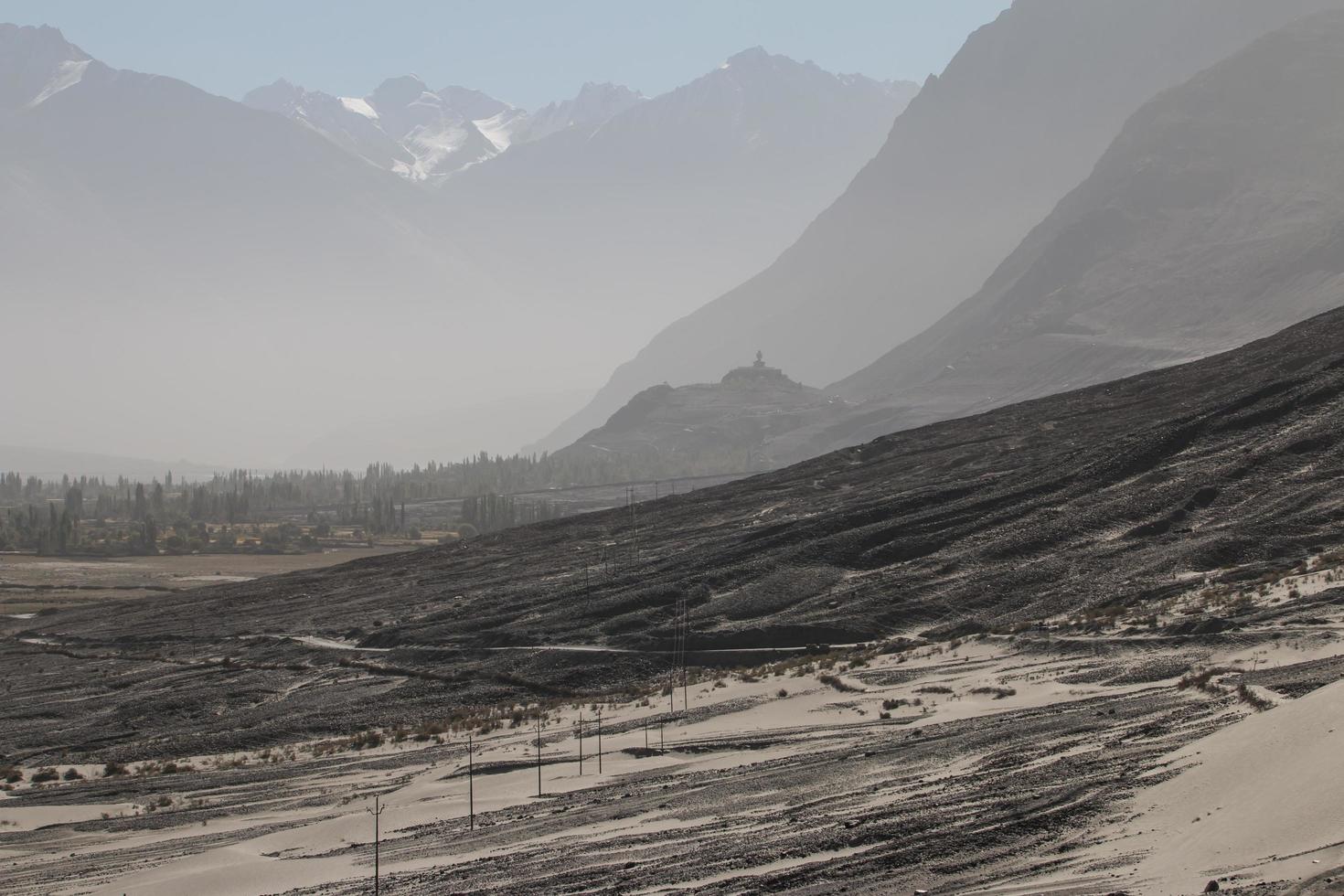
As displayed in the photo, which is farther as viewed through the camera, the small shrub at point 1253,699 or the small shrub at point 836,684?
the small shrub at point 836,684

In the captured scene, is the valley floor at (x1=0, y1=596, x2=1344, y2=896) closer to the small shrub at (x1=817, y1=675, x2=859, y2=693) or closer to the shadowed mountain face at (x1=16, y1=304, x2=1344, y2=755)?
the small shrub at (x1=817, y1=675, x2=859, y2=693)

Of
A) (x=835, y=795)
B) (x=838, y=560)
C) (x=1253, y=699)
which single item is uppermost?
(x=838, y=560)

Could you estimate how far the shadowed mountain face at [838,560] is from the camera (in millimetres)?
60938

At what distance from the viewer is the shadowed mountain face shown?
6094cm

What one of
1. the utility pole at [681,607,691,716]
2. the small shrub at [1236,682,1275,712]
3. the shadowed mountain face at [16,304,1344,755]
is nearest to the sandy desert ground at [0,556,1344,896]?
the small shrub at [1236,682,1275,712]

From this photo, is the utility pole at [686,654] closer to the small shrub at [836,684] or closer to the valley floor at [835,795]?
the valley floor at [835,795]

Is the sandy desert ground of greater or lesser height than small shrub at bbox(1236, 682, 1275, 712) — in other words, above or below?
below

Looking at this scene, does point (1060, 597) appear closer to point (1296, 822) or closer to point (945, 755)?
point (945, 755)

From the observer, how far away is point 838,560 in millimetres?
74125

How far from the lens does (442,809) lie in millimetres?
35812

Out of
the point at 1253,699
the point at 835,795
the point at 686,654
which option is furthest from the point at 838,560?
the point at 835,795

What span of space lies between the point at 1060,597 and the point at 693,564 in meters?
24.1

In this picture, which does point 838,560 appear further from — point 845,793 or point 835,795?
point 835,795

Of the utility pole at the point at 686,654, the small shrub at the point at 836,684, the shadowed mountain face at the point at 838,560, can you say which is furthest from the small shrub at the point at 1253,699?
the shadowed mountain face at the point at 838,560
